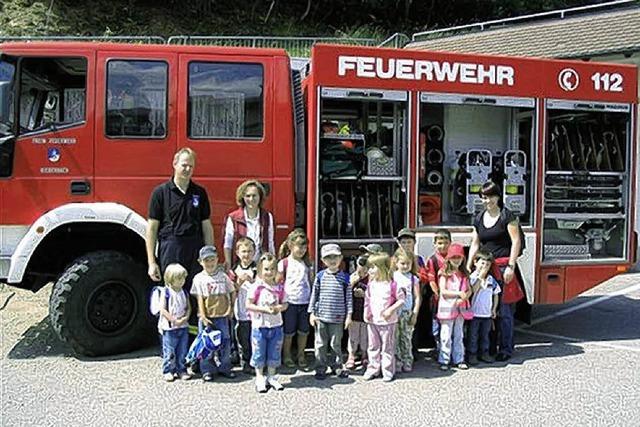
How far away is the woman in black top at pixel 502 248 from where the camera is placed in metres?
6.04

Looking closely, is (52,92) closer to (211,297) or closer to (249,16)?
(211,297)

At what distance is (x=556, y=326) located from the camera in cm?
755

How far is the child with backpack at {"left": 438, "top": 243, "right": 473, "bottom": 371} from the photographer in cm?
579

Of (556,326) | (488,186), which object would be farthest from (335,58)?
(556,326)

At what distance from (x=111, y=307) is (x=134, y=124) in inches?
64.6

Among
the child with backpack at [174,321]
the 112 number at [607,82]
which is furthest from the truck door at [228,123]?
the 112 number at [607,82]

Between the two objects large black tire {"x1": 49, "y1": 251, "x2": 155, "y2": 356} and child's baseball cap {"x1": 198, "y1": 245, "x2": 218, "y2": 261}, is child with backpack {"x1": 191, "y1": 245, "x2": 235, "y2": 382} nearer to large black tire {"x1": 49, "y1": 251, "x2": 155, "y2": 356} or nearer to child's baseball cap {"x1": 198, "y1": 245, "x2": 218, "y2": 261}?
child's baseball cap {"x1": 198, "y1": 245, "x2": 218, "y2": 261}

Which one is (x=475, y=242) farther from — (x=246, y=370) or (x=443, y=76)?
(x=246, y=370)

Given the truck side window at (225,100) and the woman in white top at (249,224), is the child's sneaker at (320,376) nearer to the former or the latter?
the woman in white top at (249,224)

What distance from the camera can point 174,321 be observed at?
5.27 metres

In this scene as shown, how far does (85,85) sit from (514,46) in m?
10.6

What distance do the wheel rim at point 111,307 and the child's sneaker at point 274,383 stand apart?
1.49 metres

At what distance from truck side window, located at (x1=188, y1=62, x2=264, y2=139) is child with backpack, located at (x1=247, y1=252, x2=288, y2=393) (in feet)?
4.46

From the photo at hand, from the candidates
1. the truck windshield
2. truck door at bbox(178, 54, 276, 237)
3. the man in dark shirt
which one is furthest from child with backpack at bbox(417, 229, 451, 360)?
the truck windshield
